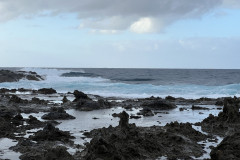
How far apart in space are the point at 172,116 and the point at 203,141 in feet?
27.0

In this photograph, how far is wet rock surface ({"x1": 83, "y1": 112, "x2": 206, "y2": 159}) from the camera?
10.6 metres

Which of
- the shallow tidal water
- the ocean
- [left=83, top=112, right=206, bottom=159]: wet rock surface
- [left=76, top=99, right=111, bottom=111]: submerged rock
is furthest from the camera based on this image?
the ocean

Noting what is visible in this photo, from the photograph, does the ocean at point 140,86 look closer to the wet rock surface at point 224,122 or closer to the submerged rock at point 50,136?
the wet rock surface at point 224,122

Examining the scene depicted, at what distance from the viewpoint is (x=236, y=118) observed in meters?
18.6

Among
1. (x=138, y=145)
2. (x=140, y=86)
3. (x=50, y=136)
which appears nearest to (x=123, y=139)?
(x=138, y=145)

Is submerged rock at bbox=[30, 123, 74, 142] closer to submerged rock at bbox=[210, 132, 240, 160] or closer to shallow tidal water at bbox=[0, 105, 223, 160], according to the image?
shallow tidal water at bbox=[0, 105, 223, 160]

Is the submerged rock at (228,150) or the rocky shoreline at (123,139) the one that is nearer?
the submerged rock at (228,150)

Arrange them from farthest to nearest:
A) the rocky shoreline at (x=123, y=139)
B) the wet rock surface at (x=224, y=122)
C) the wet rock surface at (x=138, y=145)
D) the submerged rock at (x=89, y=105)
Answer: the submerged rock at (x=89, y=105) → the wet rock surface at (x=224, y=122) → the rocky shoreline at (x=123, y=139) → the wet rock surface at (x=138, y=145)

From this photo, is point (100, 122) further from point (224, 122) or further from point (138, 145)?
point (138, 145)

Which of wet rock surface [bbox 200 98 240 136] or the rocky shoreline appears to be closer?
the rocky shoreline

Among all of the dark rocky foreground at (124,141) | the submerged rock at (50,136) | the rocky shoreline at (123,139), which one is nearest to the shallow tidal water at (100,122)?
the rocky shoreline at (123,139)

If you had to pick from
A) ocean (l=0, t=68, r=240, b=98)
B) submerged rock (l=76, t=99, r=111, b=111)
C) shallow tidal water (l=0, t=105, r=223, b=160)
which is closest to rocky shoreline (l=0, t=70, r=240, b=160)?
shallow tidal water (l=0, t=105, r=223, b=160)

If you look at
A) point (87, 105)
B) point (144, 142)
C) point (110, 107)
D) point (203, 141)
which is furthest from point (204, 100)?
point (144, 142)

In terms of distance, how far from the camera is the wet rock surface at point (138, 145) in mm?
10555
